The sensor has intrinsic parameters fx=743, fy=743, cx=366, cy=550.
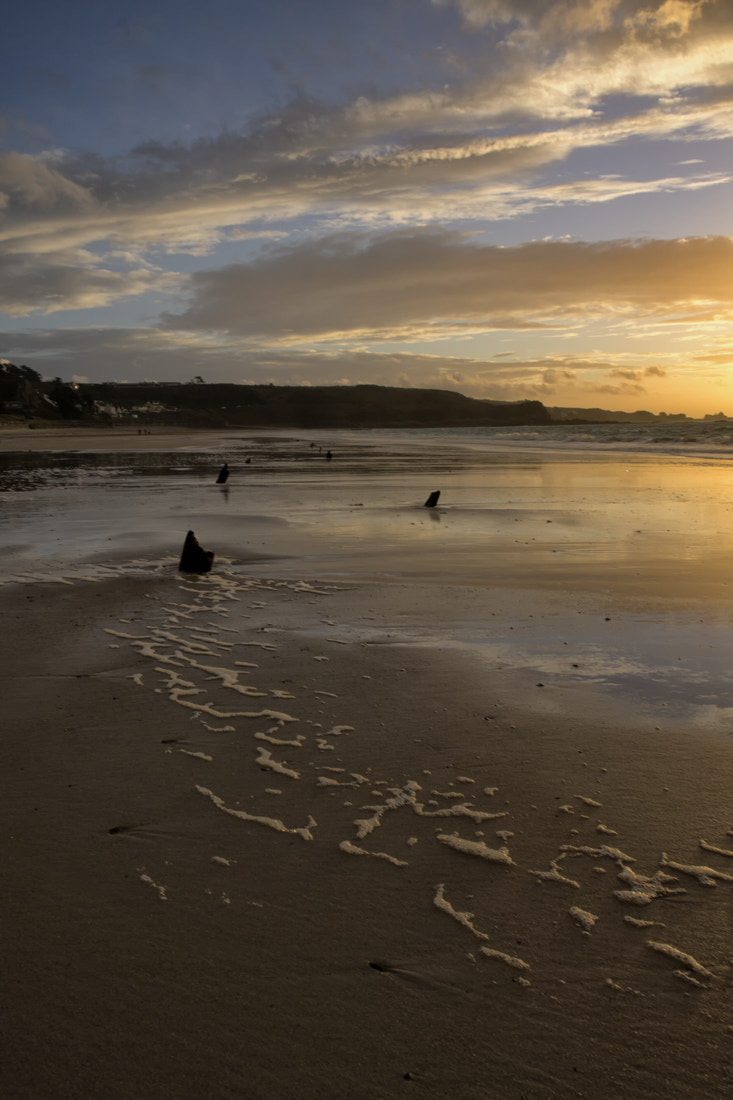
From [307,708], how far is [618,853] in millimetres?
2184

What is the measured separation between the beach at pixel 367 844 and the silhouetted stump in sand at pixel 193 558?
1170mm

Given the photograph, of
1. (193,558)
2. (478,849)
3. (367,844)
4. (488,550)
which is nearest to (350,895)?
(367,844)

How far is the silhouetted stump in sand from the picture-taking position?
900cm

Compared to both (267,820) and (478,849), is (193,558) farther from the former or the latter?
(478,849)

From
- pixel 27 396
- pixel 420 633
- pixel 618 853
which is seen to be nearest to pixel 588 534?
pixel 420 633

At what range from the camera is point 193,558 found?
9.04m

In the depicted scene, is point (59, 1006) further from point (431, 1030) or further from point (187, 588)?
point (187, 588)

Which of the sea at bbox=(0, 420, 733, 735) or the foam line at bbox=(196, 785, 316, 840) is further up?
the sea at bbox=(0, 420, 733, 735)

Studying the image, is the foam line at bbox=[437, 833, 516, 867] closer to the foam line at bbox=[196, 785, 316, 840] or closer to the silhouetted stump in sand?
the foam line at bbox=[196, 785, 316, 840]

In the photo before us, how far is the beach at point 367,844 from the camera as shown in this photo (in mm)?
2174

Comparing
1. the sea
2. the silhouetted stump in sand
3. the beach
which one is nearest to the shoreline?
the beach

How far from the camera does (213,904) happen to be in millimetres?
2783

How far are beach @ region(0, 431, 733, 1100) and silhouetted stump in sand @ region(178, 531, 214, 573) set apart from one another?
117 cm

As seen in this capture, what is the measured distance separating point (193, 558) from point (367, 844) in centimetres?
630
